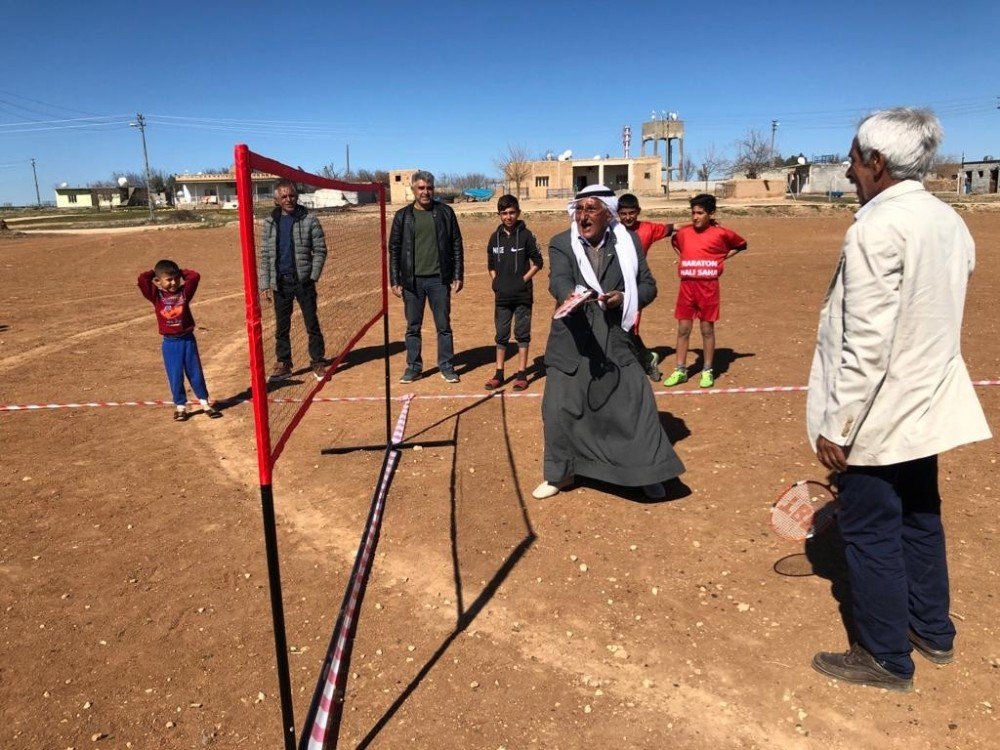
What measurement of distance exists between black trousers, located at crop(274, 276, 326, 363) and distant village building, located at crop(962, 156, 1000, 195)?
63697 mm

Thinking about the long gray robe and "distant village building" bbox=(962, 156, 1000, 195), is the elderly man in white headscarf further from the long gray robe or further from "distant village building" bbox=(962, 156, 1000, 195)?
"distant village building" bbox=(962, 156, 1000, 195)

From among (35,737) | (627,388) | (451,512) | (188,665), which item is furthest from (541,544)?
(35,737)

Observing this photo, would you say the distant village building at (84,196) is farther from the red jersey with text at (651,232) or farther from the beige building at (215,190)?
the red jersey with text at (651,232)

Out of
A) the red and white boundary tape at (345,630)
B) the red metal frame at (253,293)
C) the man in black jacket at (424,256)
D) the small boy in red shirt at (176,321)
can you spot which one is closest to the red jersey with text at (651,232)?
the man in black jacket at (424,256)

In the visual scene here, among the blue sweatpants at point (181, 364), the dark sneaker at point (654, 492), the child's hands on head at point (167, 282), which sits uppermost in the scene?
the child's hands on head at point (167, 282)

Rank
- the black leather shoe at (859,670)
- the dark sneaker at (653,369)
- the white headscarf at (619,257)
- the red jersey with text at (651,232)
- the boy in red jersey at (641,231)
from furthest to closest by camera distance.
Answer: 1. the red jersey with text at (651,232)
2. the dark sneaker at (653,369)
3. the boy in red jersey at (641,231)
4. the white headscarf at (619,257)
5. the black leather shoe at (859,670)

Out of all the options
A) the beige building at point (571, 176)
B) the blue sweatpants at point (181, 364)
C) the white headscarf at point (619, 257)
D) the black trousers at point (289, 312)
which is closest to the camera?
the white headscarf at point (619, 257)

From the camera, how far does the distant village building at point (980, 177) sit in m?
56.8

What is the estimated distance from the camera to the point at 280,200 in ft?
11.5

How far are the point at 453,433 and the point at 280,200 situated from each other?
301cm

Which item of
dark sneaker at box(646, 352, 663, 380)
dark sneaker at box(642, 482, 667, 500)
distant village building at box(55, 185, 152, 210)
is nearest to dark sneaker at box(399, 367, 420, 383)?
dark sneaker at box(646, 352, 663, 380)

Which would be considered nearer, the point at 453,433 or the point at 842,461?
the point at 842,461

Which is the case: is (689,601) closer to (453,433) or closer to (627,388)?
(627,388)

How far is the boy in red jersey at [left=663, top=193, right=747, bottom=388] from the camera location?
275 inches
